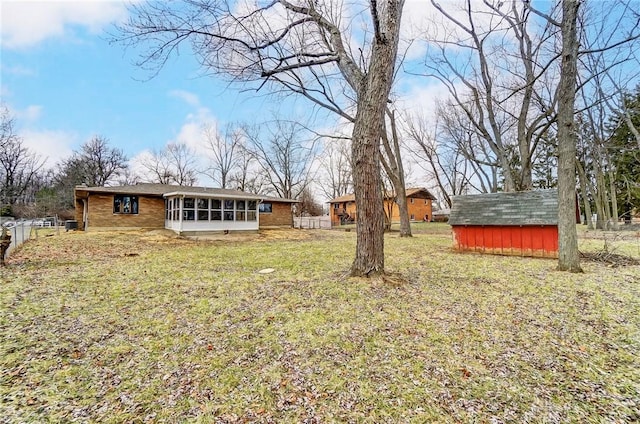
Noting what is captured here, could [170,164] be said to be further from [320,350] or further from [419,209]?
[320,350]

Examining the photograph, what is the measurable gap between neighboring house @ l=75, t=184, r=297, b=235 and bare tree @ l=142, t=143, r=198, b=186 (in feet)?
55.1

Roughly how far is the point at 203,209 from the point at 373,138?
42.3 feet

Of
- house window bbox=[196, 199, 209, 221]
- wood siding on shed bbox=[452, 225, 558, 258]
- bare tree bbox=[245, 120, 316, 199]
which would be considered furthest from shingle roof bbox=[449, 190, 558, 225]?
bare tree bbox=[245, 120, 316, 199]

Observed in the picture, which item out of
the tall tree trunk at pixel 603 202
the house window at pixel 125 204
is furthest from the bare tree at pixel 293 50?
the tall tree trunk at pixel 603 202

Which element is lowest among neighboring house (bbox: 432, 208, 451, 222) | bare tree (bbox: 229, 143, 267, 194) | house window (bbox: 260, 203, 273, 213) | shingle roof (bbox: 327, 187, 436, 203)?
neighboring house (bbox: 432, 208, 451, 222)

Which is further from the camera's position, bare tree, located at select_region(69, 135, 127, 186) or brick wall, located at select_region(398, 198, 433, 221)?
brick wall, located at select_region(398, 198, 433, 221)

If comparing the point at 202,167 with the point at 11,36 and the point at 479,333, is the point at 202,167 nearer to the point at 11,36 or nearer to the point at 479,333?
the point at 11,36

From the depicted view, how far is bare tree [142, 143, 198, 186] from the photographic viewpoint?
3294cm

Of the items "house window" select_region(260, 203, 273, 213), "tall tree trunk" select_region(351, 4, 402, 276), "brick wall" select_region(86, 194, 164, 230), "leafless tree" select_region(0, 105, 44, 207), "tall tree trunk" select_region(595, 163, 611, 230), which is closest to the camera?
"tall tree trunk" select_region(351, 4, 402, 276)

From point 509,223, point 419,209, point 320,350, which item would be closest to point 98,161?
point 419,209

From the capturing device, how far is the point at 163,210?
17.0m

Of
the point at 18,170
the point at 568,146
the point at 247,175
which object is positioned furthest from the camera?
the point at 247,175

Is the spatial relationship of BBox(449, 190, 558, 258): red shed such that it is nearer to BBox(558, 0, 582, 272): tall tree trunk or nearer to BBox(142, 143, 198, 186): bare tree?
BBox(558, 0, 582, 272): tall tree trunk

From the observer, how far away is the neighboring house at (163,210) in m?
15.0
